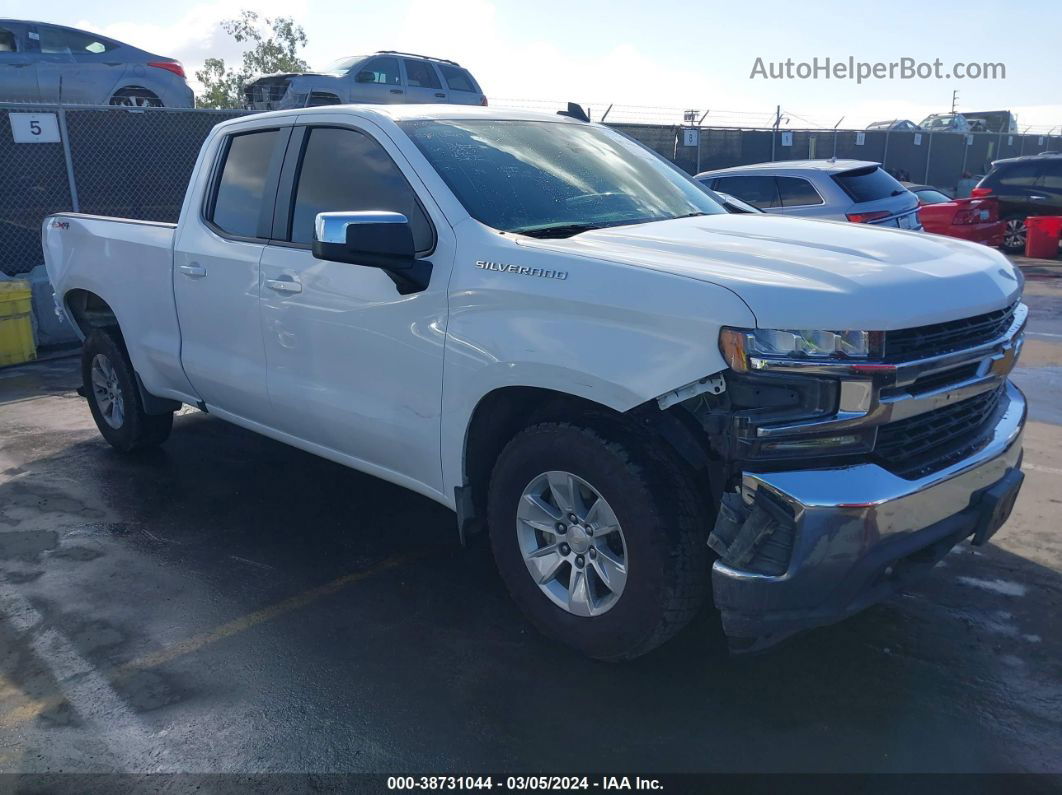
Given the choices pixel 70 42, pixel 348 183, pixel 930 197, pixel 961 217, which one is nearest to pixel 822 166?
pixel 961 217

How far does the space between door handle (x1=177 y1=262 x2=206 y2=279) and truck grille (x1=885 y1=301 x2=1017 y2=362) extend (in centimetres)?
346

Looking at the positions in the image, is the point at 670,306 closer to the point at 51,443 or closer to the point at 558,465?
the point at 558,465

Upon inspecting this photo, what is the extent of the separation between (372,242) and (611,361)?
105 centimetres

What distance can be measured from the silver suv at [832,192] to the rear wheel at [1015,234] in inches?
298

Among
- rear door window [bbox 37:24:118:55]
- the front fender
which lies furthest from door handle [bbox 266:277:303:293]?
rear door window [bbox 37:24:118:55]

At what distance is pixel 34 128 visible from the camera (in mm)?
10539

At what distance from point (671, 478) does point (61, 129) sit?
10.0m

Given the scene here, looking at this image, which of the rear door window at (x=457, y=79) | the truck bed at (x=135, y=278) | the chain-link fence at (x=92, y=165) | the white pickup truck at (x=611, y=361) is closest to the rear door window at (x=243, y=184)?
the white pickup truck at (x=611, y=361)

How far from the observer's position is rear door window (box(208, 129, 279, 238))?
4680 mm

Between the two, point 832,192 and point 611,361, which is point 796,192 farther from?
point 611,361

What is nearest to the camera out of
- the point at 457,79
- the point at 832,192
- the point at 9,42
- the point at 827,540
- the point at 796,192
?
the point at 827,540

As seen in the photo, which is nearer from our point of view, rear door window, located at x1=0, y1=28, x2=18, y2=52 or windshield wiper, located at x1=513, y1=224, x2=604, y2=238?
windshield wiper, located at x1=513, y1=224, x2=604, y2=238

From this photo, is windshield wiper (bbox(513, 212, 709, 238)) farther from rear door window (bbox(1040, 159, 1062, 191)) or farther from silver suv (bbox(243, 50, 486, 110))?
rear door window (bbox(1040, 159, 1062, 191))

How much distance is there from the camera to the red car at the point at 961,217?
14.8 m
